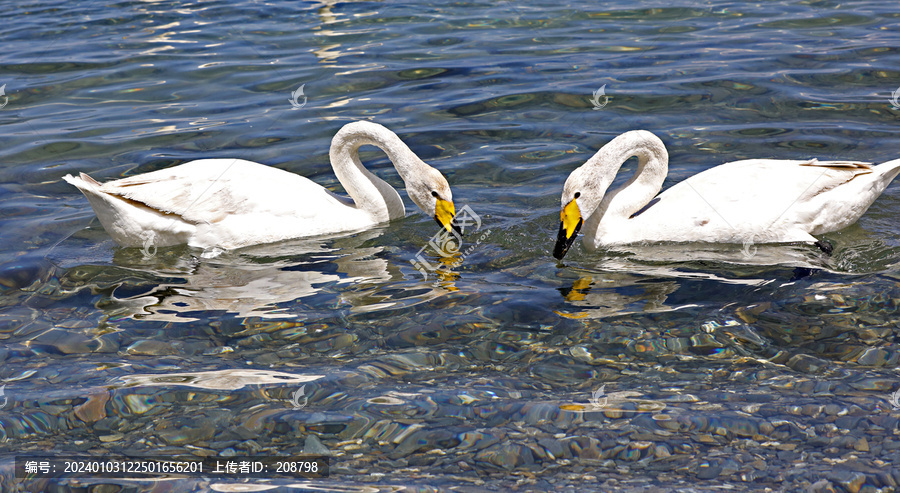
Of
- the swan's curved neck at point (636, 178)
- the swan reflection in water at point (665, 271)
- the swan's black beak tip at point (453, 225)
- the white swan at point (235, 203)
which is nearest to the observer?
the swan reflection in water at point (665, 271)

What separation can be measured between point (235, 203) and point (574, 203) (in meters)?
2.83

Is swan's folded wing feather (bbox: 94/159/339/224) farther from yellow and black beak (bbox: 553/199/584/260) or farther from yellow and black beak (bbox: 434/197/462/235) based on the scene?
yellow and black beak (bbox: 553/199/584/260)

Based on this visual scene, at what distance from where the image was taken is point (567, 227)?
639cm

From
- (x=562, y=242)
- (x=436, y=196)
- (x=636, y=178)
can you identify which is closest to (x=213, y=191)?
(x=436, y=196)

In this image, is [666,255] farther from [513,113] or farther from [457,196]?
[513,113]

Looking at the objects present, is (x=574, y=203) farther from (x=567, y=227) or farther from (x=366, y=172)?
(x=366, y=172)

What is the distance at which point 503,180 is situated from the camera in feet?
27.5

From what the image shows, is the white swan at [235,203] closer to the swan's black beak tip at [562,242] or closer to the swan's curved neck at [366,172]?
the swan's curved neck at [366,172]

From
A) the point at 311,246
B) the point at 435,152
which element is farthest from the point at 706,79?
the point at 311,246

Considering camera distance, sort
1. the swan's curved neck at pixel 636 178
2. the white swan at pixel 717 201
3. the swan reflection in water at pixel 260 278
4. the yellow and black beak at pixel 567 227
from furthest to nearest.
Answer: the swan's curved neck at pixel 636 178 < the white swan at pixel 717 201 < the yellow and black beak at pixel 567 227 < the swan reflection in water at pixel 260 278

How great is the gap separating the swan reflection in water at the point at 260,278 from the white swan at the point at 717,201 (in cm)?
150

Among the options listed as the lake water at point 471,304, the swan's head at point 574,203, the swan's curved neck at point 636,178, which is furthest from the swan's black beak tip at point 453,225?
the swan's curved neck at point 636,178

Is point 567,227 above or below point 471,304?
above

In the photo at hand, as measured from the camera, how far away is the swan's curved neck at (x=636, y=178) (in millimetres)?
6824
